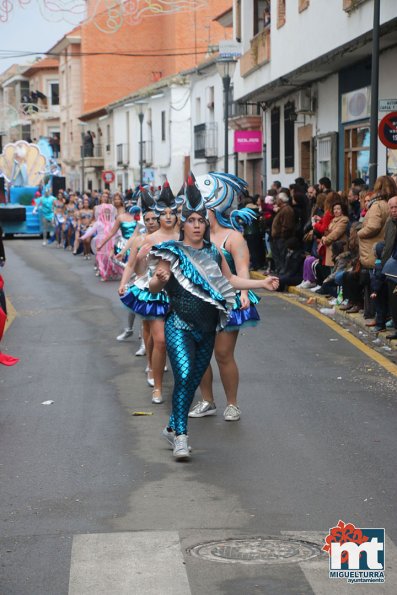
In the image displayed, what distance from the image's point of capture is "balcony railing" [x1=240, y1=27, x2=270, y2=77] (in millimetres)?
28828

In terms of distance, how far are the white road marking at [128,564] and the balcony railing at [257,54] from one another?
23710 millimetres

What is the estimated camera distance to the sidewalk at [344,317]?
44.3 feet

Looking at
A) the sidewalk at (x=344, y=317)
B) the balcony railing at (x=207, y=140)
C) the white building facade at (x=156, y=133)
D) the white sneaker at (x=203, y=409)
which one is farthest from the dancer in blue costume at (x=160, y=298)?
the white building facade at (x=156, y=133)

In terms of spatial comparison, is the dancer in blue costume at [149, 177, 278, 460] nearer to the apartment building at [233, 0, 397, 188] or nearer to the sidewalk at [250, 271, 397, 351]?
the sidewalk at [250, 271, 397, 351]

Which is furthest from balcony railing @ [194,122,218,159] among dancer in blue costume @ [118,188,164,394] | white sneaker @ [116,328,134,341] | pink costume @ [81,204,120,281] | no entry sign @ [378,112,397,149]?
dancer in blue costume @ [118,188,164,394]

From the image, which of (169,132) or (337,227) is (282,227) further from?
(169,132)

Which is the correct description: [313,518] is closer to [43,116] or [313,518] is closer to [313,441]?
[313,441]

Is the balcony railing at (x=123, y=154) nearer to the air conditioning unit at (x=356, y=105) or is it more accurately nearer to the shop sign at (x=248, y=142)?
the shop sign at (x=248, y=142)

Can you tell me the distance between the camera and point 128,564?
557 centimetres

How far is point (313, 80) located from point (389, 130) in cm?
1092

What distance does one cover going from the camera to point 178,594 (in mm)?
5180

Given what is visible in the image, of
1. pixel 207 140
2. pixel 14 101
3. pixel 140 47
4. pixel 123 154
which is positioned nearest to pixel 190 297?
pixel 207 140

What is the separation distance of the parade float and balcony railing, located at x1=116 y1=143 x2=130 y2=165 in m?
8.62

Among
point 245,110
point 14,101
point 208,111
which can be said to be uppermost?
point 14,101
